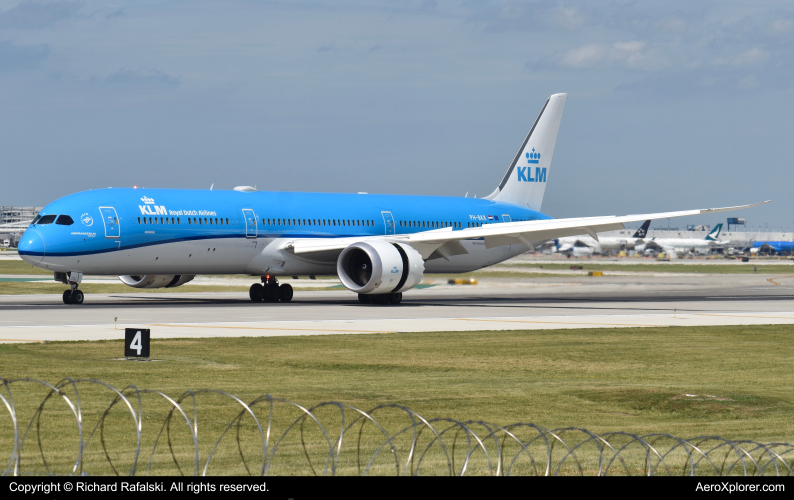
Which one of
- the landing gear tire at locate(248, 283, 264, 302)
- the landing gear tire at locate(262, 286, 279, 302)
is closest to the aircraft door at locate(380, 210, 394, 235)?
the landing gear tire at locate(262, 286, 279, 302)

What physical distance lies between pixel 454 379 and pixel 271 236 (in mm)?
24352

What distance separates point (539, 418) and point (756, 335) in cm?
1780

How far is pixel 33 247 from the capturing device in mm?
37844

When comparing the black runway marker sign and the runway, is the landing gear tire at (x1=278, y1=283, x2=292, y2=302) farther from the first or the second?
the black runway marker sign

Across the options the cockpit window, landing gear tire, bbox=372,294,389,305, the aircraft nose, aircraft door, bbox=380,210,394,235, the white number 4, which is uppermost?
aircraft door, bbox=380,210,394,235

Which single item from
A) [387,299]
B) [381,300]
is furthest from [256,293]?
[387,299]

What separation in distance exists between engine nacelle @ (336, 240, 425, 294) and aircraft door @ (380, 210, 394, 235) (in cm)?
501

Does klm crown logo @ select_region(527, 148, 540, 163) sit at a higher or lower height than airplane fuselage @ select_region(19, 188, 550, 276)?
higher

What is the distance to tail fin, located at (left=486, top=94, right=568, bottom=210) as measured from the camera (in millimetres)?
55656

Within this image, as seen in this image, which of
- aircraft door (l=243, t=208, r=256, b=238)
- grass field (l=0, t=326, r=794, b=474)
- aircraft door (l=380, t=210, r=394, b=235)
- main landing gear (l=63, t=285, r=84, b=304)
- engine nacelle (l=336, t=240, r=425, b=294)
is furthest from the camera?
aircraft door (l=380, t=210, r=394, b=235)

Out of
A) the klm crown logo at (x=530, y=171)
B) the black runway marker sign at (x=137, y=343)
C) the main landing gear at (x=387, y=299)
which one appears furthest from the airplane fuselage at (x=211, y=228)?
the black runway marker sign at (x=137, y=343)

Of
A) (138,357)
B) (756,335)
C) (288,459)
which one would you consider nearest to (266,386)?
(138,357)

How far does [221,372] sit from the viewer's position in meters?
20.5

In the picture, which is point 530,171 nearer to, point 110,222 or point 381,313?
point 381,313
